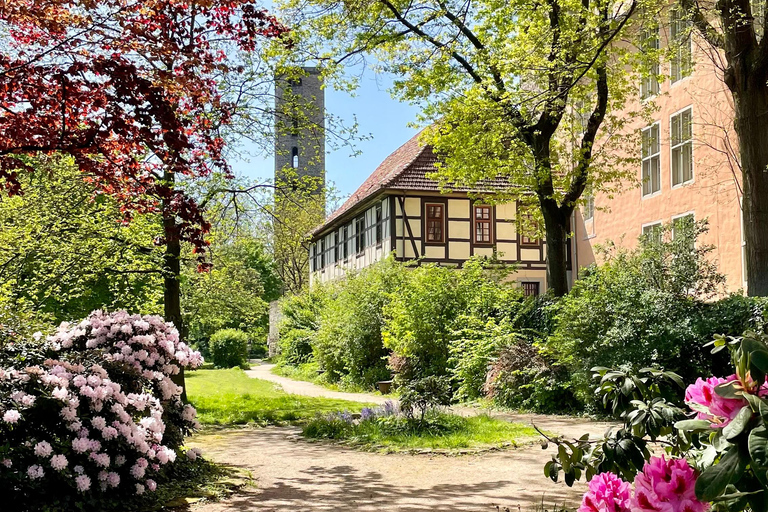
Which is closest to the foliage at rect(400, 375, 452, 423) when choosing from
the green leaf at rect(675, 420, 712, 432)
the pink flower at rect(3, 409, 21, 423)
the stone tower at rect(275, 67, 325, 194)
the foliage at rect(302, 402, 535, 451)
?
the foliage at rect(302, 402, 535, 451)

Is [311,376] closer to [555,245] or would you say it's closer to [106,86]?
[555,245]

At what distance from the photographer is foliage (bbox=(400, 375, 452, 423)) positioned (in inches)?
390

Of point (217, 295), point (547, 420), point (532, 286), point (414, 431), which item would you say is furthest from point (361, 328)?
point (414, 431)

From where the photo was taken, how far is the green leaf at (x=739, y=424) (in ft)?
5.87

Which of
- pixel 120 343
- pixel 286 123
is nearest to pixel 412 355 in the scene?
pixel 286 123

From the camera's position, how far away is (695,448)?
2.81 metres

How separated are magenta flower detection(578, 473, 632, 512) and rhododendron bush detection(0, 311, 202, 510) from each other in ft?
13.5

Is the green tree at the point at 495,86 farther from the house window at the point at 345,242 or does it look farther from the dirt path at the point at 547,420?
the house window at the point at 345,242

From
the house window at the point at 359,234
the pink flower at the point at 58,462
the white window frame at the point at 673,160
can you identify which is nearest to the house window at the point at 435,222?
the house window at the point at 359,234

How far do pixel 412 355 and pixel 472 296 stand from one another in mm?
1924

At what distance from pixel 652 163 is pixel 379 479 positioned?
17.2 meters

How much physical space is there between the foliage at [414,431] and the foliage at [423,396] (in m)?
0.13

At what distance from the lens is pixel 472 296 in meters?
Answer: 17.1

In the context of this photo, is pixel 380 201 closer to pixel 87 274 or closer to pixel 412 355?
pixel 412 355
